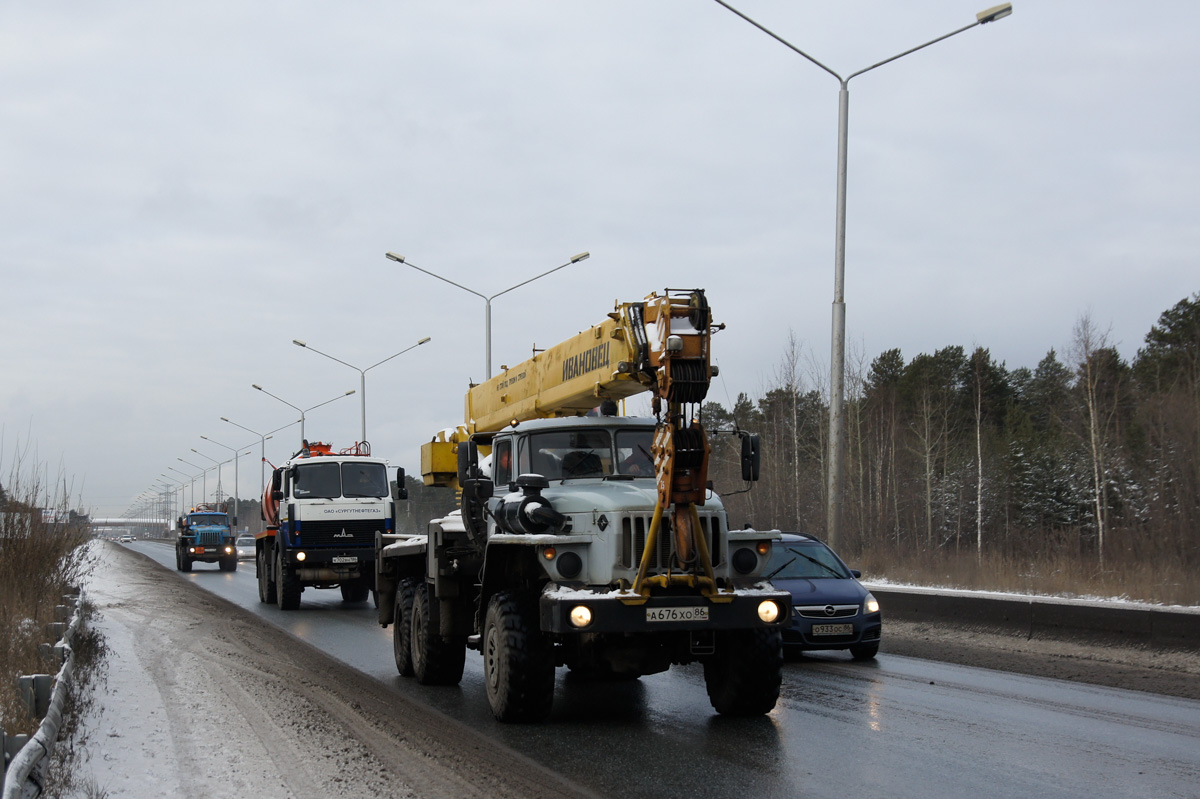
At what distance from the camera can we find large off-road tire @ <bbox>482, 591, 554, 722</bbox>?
873 cm

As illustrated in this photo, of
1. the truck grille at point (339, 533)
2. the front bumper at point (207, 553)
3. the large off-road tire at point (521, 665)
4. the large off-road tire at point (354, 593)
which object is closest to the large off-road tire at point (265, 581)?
the large off-road tire at point (354, 593)

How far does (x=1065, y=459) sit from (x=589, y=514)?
42.1 m

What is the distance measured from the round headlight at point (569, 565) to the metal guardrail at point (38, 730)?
3602mm

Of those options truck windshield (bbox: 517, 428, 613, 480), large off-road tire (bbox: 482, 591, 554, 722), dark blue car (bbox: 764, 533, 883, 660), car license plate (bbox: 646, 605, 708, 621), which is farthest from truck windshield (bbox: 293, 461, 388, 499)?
car license plate (bbox: 646, 605, 708, 621)

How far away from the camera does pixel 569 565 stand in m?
8.66

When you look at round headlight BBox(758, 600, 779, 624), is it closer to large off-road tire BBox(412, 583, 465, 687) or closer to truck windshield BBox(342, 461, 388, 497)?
large off-road tire BBox(412, 583, 465, 687)

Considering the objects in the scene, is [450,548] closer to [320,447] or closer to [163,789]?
[163,789]

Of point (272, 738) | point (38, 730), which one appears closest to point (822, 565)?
point (272, 738)

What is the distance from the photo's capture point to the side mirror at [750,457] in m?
9.61

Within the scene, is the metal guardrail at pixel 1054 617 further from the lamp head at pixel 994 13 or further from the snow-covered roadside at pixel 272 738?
the lamp head at pixel 994 13

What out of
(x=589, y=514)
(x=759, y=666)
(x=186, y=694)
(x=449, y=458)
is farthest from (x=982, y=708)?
(x=449, y=458)

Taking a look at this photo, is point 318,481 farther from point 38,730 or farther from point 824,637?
point 38,730

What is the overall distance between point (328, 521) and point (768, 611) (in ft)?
52.7

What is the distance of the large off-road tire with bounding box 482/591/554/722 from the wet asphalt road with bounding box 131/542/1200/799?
16 centimetres
